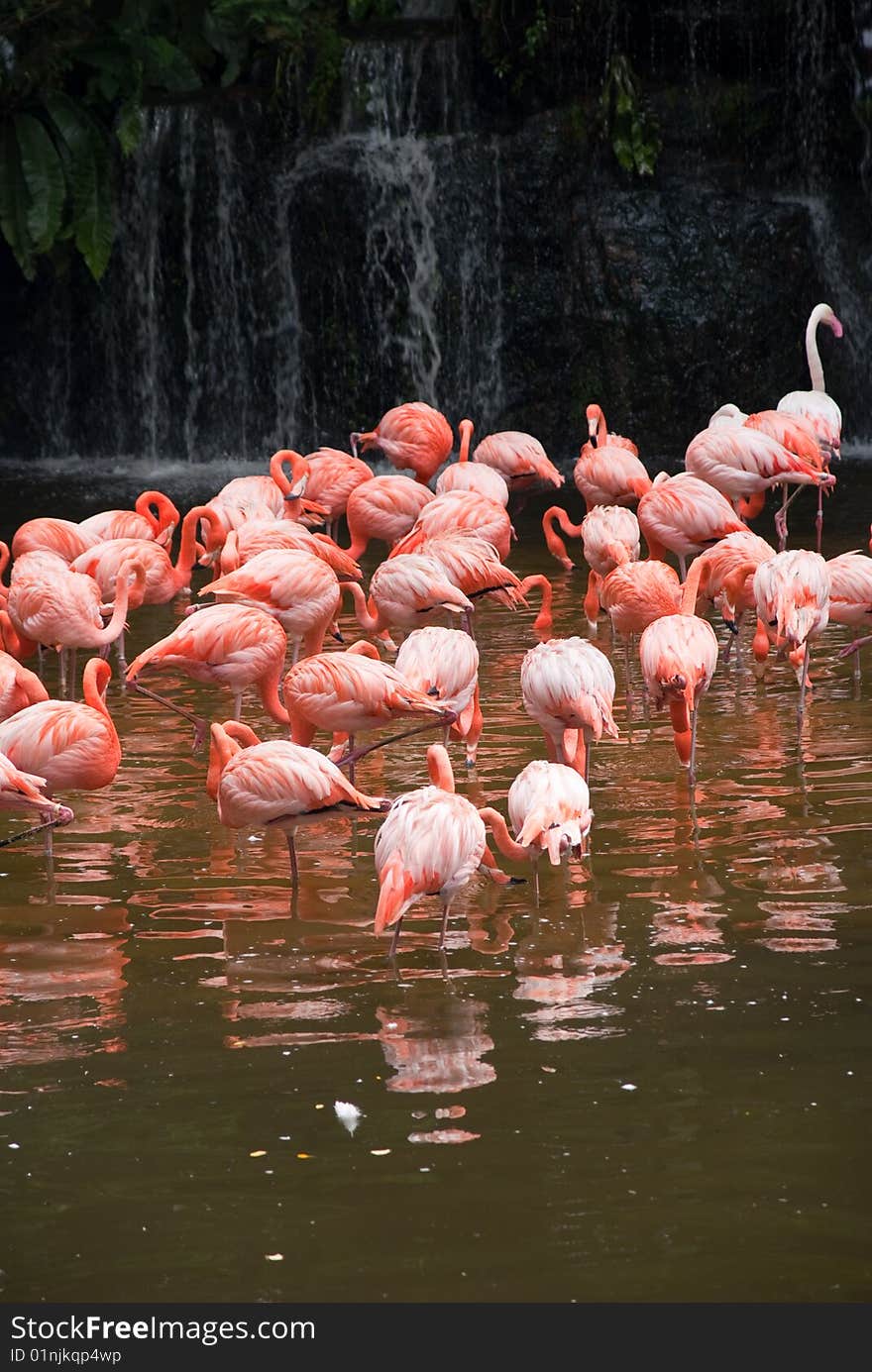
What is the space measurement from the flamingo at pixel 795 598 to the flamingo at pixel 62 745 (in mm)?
2359

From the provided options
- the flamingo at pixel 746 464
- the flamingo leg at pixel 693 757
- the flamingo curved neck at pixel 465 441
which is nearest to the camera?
the flamingo leg at pixel 693 757

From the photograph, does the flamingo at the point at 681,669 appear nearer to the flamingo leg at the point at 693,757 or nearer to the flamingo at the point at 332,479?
the flamingo leg at the point at 693,757

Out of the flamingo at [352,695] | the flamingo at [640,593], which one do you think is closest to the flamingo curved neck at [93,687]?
the flamingo at [352,695]

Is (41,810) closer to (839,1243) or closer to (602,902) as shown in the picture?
(602,902)

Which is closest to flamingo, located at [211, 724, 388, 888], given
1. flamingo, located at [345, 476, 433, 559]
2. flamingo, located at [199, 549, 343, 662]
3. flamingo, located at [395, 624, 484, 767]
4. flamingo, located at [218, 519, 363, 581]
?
flamingo, located at [395, 624, 484, 767]

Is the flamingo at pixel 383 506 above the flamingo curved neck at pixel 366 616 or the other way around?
above

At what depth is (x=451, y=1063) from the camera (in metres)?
4.06

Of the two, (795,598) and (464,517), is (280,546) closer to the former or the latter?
(464,517)

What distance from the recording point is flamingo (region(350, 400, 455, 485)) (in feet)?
34.4

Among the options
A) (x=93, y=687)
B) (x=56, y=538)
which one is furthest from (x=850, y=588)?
(x=56, y=538)

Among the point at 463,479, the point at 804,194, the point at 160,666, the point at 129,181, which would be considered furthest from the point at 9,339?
the point at 160,666

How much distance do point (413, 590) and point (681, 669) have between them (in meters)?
1.46

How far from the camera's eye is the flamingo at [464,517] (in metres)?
8.61

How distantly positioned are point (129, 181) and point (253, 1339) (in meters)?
13.6
